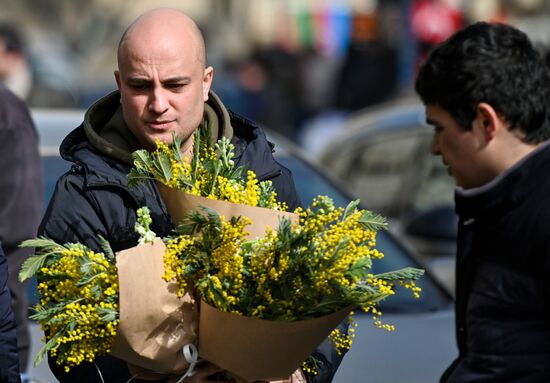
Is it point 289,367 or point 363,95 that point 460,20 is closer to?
point 363,95

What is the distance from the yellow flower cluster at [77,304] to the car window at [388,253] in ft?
7.97

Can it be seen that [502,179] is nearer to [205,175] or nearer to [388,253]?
[205,175]

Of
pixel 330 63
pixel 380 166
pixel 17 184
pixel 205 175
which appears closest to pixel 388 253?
pixel 17 184

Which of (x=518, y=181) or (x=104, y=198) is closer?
(x=518, y=181)

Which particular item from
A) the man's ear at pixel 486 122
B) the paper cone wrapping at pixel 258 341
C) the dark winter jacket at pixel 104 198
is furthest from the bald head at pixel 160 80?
the man's ear at pixel 486 122

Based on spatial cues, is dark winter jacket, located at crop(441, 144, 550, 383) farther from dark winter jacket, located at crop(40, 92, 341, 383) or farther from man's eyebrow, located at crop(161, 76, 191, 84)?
man's eyebrow, located at crop(161, 76, 191, 84)

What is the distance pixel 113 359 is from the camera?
374 cm

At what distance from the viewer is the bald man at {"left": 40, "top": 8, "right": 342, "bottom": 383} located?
146 inches

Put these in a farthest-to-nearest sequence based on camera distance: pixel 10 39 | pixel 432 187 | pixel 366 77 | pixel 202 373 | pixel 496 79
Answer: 1. pixel 366 77
2. pixel 10 39
3. pixel 432 187
4. pixel 202 373
5. pixel 496 79

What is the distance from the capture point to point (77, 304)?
3.42 m

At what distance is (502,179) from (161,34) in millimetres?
1012

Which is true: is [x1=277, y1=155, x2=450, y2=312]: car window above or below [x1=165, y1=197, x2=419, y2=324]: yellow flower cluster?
below

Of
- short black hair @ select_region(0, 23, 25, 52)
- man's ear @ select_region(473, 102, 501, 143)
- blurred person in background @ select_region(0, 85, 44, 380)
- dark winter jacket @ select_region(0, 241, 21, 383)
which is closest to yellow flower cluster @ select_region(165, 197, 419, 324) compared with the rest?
man's ear @ select_region(473, 102, 501, 143)

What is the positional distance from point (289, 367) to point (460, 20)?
50.5ft
